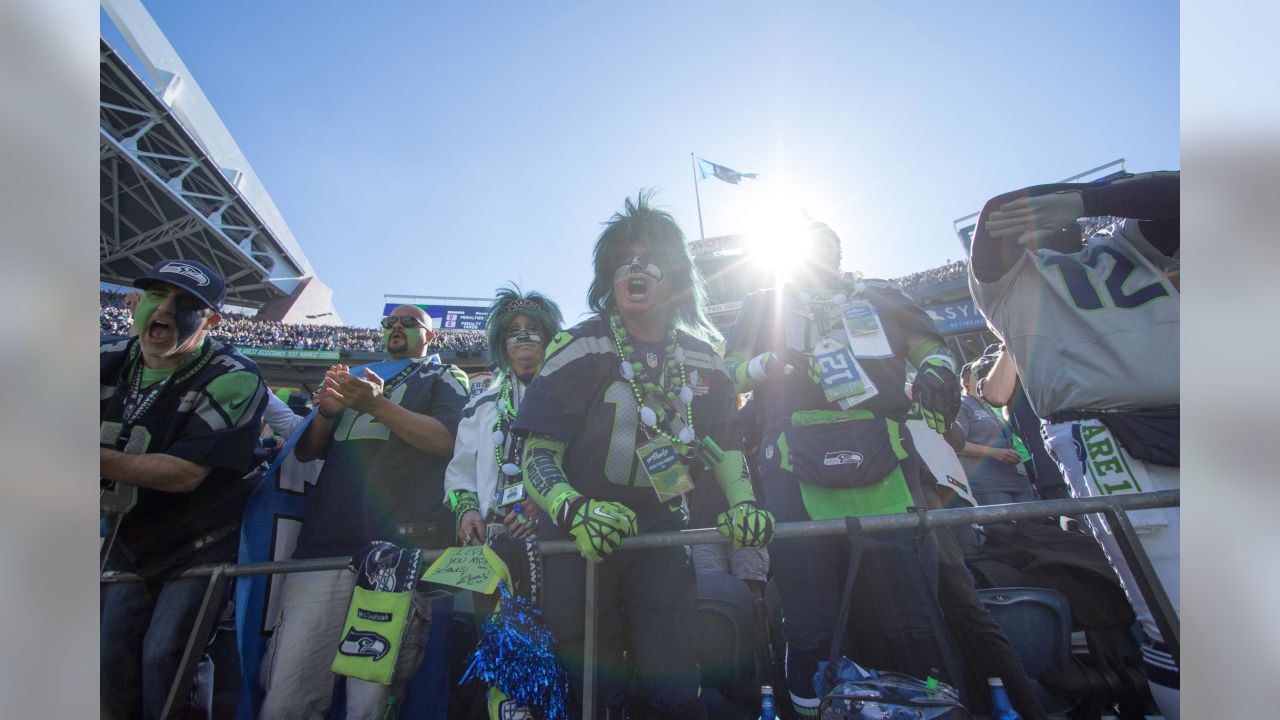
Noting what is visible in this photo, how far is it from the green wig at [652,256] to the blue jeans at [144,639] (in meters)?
2.32

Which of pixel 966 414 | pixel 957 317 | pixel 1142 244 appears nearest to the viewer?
pixel 1142 244

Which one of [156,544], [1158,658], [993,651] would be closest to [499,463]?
[156,544]

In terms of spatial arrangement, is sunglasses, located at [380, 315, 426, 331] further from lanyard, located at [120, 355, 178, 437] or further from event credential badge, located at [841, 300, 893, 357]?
event credential badge, located at [841, 300, 893, 357]

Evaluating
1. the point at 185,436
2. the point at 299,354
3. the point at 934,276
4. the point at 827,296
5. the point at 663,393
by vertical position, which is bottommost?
the point at 185,436

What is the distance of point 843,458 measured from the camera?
8.07 feet

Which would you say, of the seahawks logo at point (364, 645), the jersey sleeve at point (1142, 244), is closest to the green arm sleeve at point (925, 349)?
the jersey sleeve at point (1142, 244)

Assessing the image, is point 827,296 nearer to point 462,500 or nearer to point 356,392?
point 462,500

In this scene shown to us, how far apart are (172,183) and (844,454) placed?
41776 mm

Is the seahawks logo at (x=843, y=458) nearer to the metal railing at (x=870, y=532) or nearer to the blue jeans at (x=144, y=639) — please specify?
the metal railing at (x=870, y=532)

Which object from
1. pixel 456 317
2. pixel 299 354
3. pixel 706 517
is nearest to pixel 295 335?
pixel 299 354

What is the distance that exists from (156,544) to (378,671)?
4.83 feet

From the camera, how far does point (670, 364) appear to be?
2451mm

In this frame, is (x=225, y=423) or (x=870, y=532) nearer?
(x=870, y=532)
